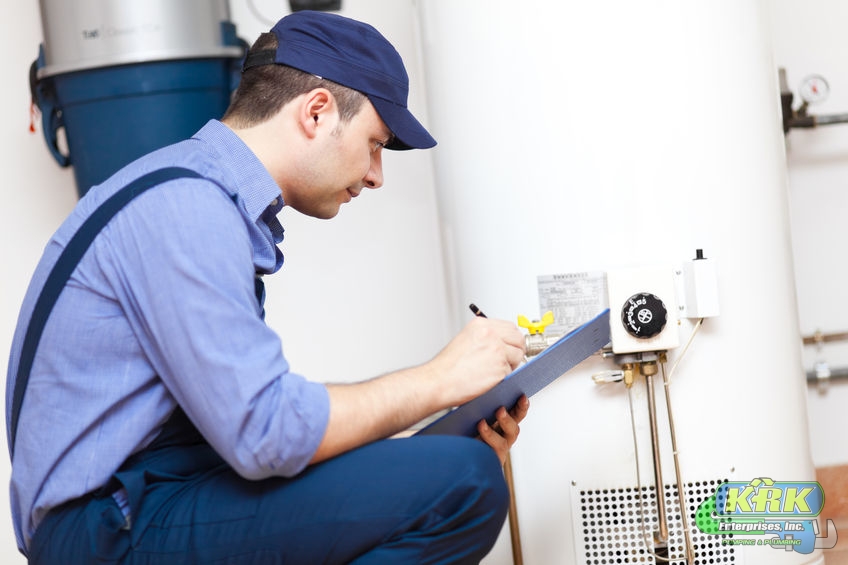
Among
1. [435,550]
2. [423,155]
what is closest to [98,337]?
[435,550]

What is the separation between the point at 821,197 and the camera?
1924mm

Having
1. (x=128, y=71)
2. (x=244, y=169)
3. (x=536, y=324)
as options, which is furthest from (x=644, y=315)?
(x=128, y=71)

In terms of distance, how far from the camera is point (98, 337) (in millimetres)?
936

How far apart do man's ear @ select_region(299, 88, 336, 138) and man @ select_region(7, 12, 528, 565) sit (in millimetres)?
78

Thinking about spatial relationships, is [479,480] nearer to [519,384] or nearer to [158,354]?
[519,384]

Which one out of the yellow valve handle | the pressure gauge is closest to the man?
the yellow valve handle

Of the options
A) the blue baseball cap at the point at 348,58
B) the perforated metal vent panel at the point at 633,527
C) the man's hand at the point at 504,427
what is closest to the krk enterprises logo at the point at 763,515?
→ the perforated metal vent panel at the point at 633,527

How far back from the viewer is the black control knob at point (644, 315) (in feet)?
4.39

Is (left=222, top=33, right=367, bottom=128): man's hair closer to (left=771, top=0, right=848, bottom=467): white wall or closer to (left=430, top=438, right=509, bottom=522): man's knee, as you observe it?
(left=430, top=438, right=509, bottom=522): man's knee

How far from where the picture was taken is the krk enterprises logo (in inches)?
54.8

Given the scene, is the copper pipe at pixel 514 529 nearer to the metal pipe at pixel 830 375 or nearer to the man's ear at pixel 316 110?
the man's ear at pixel 316 110

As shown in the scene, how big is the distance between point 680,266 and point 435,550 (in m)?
0.63

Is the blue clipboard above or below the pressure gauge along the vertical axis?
below

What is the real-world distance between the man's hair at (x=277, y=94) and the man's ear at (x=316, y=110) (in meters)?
0.01
